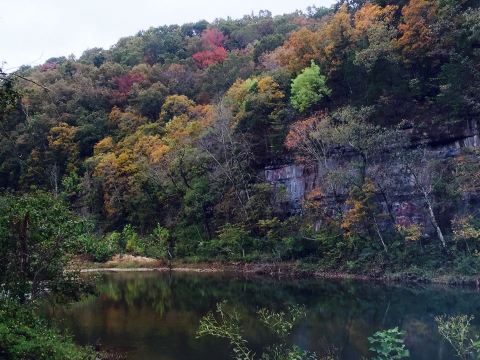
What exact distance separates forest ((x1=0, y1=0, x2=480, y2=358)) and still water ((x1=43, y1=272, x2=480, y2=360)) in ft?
11.4

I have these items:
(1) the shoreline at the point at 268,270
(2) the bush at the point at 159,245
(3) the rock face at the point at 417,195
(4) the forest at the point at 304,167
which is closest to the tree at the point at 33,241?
(4) the forest at the point at 304,167

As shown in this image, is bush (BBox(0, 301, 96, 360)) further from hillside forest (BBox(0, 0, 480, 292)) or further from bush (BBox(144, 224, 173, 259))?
bush (BBox(144, 224, 173, 259))

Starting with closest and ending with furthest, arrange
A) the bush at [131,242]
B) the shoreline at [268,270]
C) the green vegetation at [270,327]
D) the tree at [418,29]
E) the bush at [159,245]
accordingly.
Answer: the green vegetation at [270,327]
the shoreline at [268,270]
the tree at [418,29]
the bush at [159,245]
the bush at [131,242]

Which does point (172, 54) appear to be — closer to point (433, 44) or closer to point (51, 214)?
point (433, 44)

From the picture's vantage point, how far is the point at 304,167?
38.2 metres

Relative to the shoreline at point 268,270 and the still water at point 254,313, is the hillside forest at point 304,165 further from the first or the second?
the still water at point 254,313

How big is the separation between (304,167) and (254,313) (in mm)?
17948

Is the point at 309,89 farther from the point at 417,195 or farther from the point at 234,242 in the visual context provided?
the point at 234,242

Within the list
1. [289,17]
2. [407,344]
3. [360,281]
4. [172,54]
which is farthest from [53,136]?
[407,344]

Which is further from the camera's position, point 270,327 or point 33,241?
point 33,241

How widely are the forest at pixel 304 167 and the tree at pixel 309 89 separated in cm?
11

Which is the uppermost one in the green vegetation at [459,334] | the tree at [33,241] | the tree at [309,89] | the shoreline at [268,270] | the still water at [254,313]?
the tree at [309,89]

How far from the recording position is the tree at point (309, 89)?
123 ft

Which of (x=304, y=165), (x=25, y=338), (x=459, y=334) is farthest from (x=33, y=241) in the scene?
(x=304, y=165)
